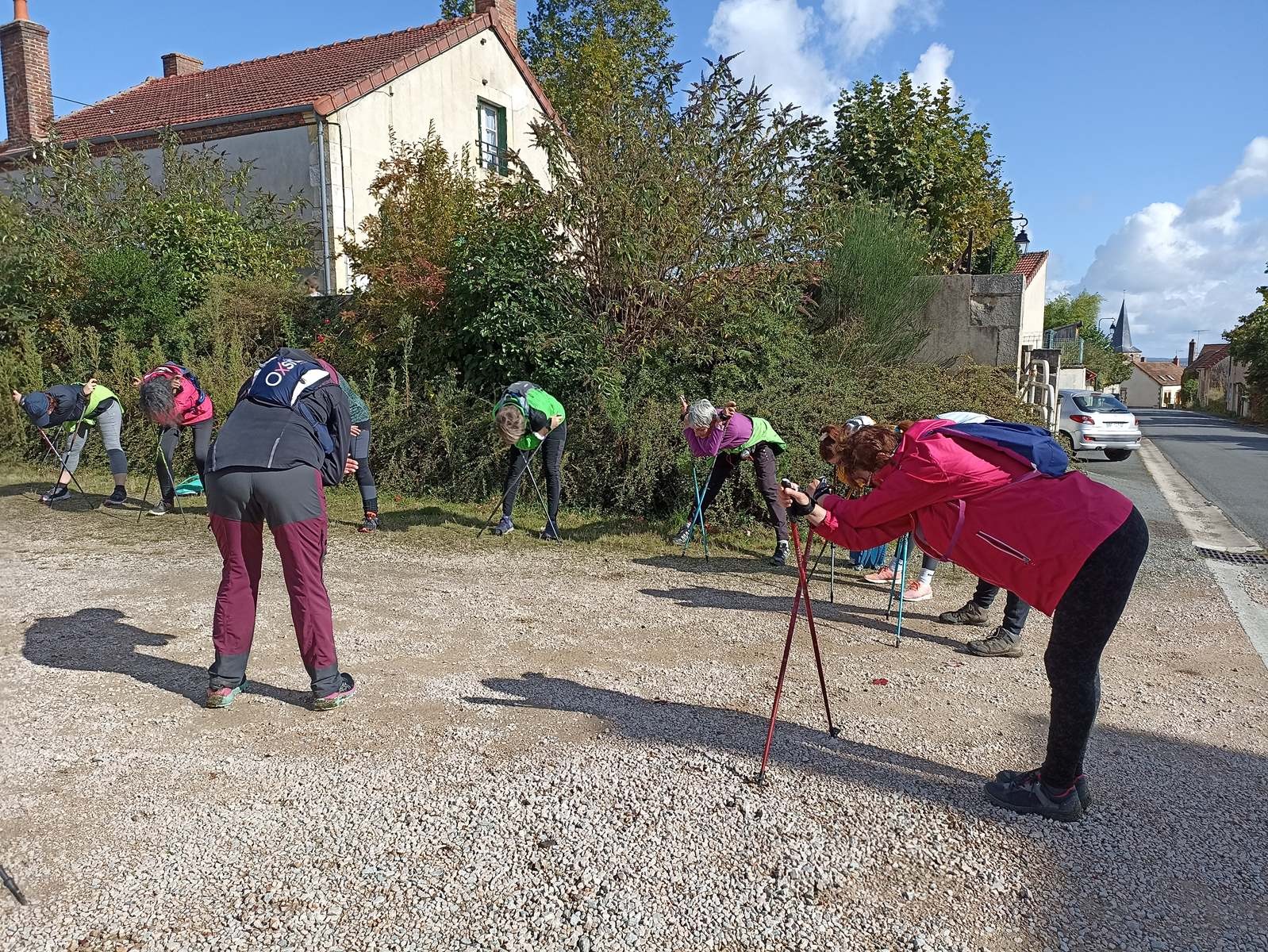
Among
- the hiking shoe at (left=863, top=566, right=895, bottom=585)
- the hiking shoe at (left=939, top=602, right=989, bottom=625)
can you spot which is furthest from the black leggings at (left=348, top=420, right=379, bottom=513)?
the hiking shoe at (left=939, top=602, right=989, bottom=625)

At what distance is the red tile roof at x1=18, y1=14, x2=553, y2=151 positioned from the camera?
16562 millimetres

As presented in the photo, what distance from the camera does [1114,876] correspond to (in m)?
3.03

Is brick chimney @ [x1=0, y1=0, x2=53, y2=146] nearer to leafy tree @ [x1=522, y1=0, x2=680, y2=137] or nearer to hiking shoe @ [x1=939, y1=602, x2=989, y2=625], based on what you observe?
leafy tree @ [x1=522, y1=0, x2=680, y2=137]

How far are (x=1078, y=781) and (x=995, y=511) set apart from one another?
1167 millimetres

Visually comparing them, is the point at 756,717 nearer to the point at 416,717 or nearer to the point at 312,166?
the point at 416,717

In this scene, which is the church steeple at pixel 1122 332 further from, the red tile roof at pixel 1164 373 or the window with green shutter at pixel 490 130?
the window with green shutter at pixel 490 130

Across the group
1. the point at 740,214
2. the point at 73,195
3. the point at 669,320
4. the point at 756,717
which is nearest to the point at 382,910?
the point at 756,717

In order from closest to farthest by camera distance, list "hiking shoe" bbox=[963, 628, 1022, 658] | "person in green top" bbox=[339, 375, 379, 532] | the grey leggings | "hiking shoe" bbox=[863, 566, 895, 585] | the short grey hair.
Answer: "hiking shoe" bbox=[963, 628, 1022, 658] < "hiking shoe" bbox=[863, 566, 895, 585] < the short grey hair < "person in green top" bbox=[339, 375, 379, 532] < the grey leggings

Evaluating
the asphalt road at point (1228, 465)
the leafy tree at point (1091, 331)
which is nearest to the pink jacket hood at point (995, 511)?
the asphalt road at point (1228, 465)

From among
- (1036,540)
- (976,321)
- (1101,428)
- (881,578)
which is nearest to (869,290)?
(976,321)

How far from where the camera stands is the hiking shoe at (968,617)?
19.7ft

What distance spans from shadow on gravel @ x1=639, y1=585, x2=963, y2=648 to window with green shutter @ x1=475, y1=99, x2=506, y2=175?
15.3 m

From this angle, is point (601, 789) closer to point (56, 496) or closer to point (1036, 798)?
point (1036, 798)

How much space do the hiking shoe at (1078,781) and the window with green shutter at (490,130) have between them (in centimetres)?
1839
